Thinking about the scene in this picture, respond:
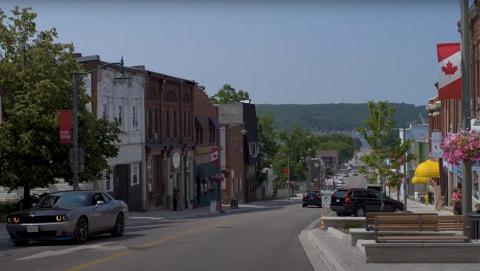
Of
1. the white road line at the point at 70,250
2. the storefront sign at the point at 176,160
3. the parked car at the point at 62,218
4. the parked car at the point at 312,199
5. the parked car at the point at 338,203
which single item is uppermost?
the storefront sign at the point at 176,160

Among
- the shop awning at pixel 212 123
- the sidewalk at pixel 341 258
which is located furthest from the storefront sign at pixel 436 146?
the sidewalk at pixel 341 258

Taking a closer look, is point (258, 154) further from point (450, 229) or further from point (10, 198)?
point (450, 229)

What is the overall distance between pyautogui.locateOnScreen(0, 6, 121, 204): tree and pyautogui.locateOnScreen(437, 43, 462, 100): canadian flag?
18523mm

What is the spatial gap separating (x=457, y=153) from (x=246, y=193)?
234ft

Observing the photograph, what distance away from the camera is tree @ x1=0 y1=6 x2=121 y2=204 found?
102ft

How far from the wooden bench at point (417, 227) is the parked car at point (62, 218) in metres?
8.74

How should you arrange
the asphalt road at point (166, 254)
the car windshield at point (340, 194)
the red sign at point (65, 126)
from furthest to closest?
1. the car windshield at point (340, 194)
2. the red sign at point (65, 126)
3. the asphalt road at point (166, 254)

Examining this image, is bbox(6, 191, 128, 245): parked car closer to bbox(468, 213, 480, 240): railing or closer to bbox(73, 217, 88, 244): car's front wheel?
bbox(73, 217, 88, 244): car's front wheel

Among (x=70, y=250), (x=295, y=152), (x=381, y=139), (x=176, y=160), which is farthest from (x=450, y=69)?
(x=295, y=152)

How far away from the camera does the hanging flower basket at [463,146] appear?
1578 centimetres

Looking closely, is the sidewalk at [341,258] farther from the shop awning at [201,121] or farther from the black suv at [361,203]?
the shop awning at [201,121]

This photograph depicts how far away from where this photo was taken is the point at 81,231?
817 inches

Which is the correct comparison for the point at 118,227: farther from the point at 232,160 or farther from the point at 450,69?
the point at 232,160

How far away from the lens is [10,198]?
4100 cm
